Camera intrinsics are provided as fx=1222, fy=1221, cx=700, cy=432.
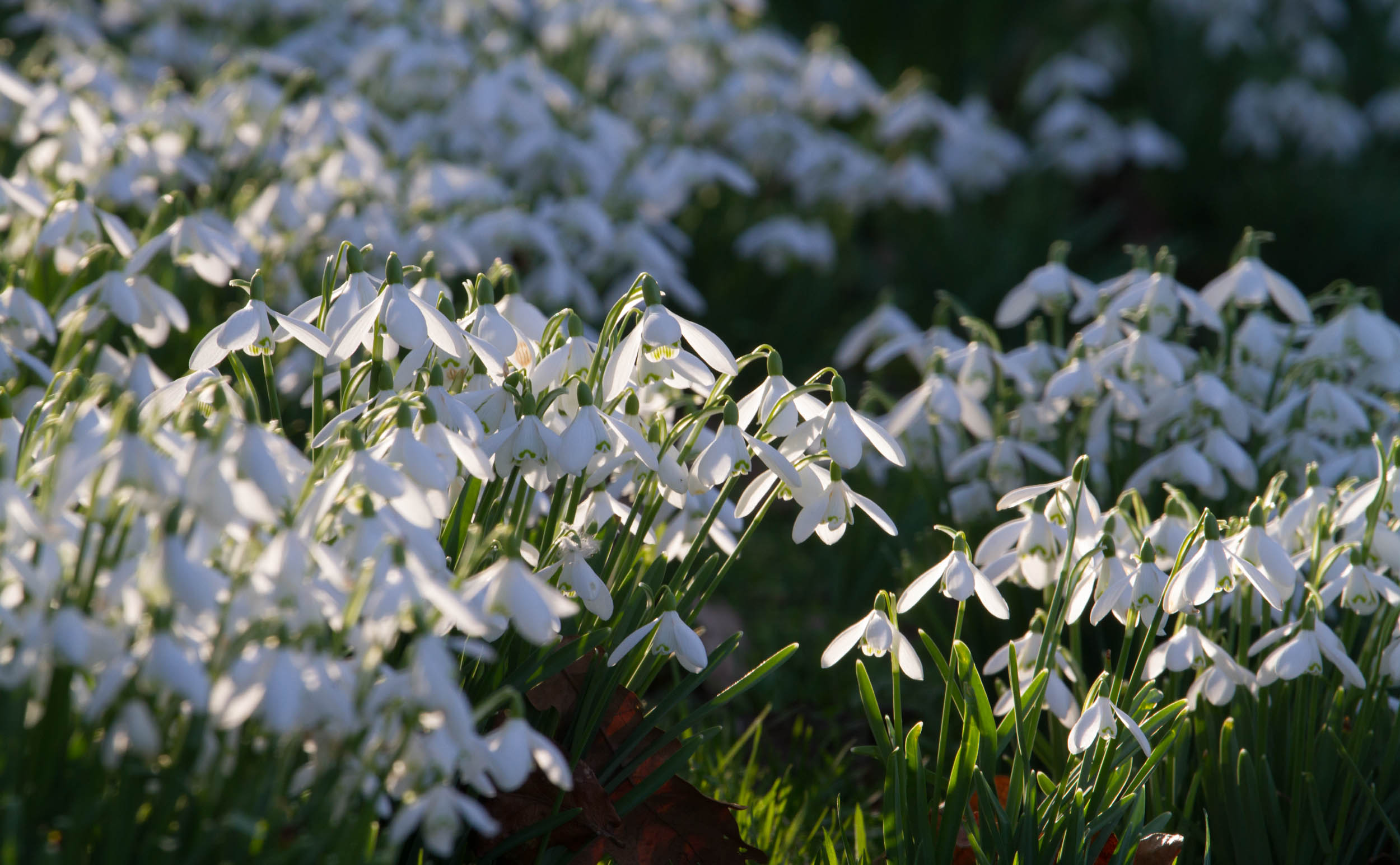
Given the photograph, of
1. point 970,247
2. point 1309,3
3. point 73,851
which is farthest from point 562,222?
point 1309,3

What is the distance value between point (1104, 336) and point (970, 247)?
1.88 metres

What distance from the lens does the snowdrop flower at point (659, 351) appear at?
1243 mm

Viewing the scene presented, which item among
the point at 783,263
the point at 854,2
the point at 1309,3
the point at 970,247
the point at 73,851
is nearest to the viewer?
the point at 73,851

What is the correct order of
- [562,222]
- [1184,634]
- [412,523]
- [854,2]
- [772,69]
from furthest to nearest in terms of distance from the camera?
[854,2] → [772,69] → [562,222] → [1184,634] → [412,523]

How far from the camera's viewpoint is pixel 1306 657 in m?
1.33

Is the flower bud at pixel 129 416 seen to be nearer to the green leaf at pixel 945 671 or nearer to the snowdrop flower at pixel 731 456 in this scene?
the snowdrop flower at pixel 731 456

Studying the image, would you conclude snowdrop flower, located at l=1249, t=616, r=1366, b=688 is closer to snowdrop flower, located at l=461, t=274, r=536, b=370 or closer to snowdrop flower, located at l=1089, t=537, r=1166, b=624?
snowdrop flower, located at l=1089, t=537, r=1166, b=624

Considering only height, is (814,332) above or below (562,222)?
below

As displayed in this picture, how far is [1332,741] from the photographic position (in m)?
1.44

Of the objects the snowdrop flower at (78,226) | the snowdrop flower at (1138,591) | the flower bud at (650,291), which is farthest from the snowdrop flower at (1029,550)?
the snowdrop flower at (78,226)

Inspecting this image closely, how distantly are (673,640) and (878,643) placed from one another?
0.73 ft

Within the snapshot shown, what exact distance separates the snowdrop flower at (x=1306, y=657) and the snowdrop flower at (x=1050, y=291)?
87 cm

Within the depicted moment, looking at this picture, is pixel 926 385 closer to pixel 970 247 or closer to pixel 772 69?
pixel 970 247

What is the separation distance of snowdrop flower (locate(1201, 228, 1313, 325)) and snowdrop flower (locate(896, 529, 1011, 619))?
955 mm
